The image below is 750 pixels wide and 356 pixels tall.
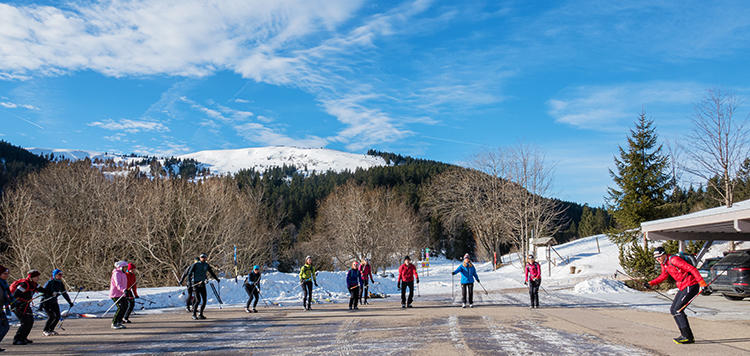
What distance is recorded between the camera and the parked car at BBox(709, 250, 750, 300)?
14695 mm

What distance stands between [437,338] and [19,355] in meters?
8.00

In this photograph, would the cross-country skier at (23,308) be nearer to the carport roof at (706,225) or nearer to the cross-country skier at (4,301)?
the cross-country skier at (4,301)

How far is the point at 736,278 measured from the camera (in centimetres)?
1493

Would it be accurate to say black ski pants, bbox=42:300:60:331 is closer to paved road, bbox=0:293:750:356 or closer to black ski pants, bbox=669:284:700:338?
paved road, bbox=0:293:750:356

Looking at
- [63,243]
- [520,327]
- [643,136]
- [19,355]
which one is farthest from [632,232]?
[63,243]

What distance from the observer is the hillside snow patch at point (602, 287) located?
2058cm

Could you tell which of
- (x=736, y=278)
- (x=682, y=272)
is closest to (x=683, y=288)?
(x=682, y=272)

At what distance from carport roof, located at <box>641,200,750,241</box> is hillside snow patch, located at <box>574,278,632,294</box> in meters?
4.09

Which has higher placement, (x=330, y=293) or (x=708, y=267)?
(x=708, y=267)

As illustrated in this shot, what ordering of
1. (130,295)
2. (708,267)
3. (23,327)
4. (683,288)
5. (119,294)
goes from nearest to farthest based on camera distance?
(683,288)
(23,327)
(119,294)
(130,295)
(708,267)

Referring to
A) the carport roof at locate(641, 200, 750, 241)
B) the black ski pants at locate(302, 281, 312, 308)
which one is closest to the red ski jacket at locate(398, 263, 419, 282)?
the black ski pants at locate(302, 281, 312, 308)

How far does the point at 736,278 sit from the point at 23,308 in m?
20.7

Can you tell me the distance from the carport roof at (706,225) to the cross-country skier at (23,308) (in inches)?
698

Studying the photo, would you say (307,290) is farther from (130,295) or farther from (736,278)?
(736,278)
